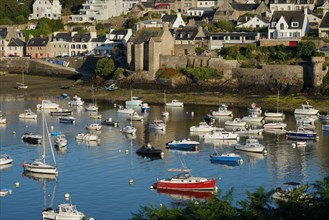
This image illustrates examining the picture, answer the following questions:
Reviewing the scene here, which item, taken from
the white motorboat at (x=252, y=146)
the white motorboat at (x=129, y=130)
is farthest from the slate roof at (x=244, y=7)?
the white motorboat at (x=252, y=146)

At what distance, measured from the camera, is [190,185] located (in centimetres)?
3139

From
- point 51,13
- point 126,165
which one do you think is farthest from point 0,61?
point 126,165

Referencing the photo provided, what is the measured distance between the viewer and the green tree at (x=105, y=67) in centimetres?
5953

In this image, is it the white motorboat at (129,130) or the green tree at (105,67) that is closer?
the white motorboat at (129,130)

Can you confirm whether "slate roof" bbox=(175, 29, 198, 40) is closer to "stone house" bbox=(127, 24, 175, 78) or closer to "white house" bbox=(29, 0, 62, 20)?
"stone house" bbox=(127, 24, 175, 78)

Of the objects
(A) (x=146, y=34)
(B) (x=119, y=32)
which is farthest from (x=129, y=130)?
(B) (x=119, y=32)

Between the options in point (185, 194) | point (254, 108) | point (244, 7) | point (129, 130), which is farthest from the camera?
point (244, 7)

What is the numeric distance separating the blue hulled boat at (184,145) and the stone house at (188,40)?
70.8ft

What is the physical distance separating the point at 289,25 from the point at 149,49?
30.6 ft

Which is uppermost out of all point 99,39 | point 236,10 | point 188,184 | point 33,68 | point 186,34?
point 236,10

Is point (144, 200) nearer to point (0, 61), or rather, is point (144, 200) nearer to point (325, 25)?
point (325, 25)

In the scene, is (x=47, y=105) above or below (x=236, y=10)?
below

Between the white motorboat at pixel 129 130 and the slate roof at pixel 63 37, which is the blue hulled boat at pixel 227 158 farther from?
the slate roof at pixel 63 37

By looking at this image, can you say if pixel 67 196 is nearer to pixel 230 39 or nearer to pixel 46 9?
pixel 230 39
